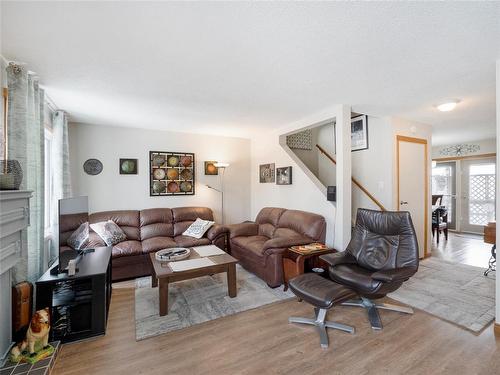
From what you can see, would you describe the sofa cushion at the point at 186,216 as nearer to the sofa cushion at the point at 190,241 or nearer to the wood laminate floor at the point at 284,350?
the sofa cushion at the point at 190,241

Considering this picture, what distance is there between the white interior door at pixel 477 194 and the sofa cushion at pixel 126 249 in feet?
26.0

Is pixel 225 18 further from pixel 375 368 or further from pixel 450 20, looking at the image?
pixel 375 368

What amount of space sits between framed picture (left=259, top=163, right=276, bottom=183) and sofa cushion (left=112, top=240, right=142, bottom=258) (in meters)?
2.68

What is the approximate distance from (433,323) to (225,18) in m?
3.16

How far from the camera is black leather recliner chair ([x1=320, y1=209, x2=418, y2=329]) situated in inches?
87.8

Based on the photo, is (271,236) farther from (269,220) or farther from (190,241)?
(190,241)

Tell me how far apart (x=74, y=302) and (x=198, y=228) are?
87.3 inches

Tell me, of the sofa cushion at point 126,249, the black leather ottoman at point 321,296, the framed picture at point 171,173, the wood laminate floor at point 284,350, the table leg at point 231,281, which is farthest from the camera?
the framed picture at point 171,173

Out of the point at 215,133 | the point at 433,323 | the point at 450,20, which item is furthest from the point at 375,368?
the point at 215,133

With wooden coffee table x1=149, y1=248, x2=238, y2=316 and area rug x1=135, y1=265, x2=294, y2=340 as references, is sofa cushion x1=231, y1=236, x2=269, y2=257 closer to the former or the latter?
area rug x1=135, y1=265, x2=294, y2=340

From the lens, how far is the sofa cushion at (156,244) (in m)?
3.58

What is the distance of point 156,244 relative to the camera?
12.1 ft

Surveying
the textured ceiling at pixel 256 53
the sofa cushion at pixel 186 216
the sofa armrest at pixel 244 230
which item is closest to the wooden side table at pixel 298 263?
the sofa armrest at pixel 244 230

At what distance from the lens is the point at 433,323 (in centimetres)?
232
